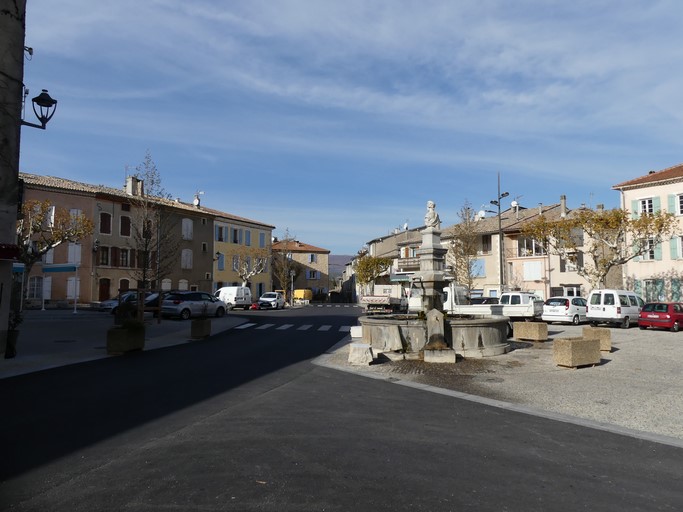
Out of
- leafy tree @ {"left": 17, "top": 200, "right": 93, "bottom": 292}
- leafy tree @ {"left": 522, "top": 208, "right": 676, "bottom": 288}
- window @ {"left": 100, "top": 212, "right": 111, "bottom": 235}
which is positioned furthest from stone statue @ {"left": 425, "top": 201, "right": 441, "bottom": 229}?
window @ {"left": 100, "top": 212, "right": 111, "bottom": 235}

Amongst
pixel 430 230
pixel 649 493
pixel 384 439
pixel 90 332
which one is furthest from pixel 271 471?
pixel 90 332

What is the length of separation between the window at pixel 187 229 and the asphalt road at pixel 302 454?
42.4m

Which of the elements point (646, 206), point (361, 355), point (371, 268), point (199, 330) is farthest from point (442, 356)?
point (371, 268)

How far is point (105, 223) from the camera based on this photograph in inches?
1657

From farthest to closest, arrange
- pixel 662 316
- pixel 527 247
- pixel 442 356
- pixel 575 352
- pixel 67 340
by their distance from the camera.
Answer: pixel 527 247, pixel 662 316, pixel 67 340, pixel 442 356, pixel 575 352

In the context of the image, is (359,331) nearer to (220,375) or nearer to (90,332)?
(220,375)

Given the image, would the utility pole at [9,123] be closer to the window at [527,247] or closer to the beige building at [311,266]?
the window at [527,247]

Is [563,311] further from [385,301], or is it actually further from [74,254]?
[74,254]

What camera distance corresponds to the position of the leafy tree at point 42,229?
99.0 ft

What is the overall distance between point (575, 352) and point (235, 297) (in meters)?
33.8

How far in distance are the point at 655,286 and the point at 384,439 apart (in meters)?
35.3

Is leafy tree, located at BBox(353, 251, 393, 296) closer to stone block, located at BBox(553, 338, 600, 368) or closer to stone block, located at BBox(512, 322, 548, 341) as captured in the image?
stone block, located at BBox(512, 322, 548, 341)

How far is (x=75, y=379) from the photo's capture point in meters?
9.73

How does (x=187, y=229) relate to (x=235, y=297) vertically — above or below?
above
